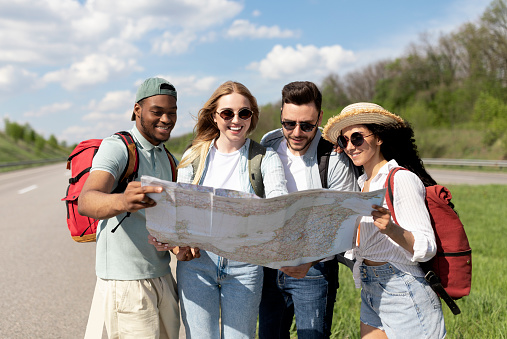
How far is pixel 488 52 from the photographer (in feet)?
136

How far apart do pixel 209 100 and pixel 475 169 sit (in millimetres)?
27495

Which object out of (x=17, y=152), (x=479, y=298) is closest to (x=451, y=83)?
(x=479, y=298)

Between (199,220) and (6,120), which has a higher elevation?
(6,120)

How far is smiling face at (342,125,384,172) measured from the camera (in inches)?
91.0

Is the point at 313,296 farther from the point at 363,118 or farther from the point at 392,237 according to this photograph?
the point at 363,118

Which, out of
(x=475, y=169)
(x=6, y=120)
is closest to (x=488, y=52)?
(x=475, y=169)

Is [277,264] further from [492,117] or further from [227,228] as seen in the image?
[492,117]

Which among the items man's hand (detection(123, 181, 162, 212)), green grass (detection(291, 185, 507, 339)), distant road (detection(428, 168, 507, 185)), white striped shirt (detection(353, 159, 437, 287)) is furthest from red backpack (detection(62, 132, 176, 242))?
distant road (detection(428, 168, 507, 185))

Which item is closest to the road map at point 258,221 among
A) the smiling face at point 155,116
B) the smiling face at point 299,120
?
the smiling face at point 299,120

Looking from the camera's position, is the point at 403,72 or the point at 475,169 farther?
the point at 403,72

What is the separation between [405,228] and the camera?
6.65ft

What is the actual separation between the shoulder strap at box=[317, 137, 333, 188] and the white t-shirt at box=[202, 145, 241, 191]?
49cm

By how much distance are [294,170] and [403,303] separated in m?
0.94

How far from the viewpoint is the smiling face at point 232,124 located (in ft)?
8.07
